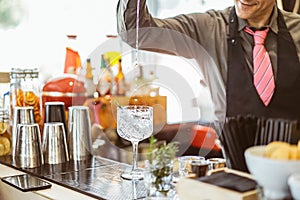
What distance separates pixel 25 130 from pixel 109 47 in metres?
0.73

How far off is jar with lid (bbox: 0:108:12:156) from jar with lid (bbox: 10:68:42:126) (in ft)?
0.13

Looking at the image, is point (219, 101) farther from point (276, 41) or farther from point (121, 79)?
point (121, 79)

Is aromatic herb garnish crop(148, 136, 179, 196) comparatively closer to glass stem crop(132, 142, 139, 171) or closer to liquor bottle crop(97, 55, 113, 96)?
glass stem crop(132, 142, 139, 171)

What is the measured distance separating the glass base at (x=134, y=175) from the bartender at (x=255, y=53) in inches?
14.5

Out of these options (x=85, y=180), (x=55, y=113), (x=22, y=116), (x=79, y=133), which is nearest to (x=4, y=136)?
(x=22, y=116)

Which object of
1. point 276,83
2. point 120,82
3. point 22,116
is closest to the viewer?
point 276,83

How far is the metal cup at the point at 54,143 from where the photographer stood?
1.92 meters

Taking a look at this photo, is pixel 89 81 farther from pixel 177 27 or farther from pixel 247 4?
pixel 247 4

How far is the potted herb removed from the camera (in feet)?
4.05

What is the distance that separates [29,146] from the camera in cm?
189

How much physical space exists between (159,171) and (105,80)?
153cm

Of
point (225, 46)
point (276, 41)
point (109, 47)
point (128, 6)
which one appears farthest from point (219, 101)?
point (109, 47)

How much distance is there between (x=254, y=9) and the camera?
4.74 feet

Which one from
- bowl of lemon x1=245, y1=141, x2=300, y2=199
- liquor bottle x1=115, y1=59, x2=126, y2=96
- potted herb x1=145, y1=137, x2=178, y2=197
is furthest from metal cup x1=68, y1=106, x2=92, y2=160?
bowl of lemon x1=245, y1=141, x2=300, y2=199
